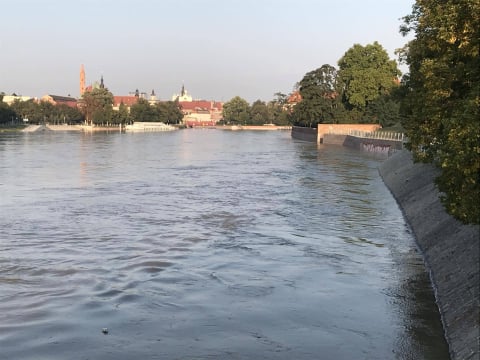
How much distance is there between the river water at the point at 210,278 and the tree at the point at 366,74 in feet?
258

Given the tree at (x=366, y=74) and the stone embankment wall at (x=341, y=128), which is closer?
the stone embankment wall at (x=341, y=128)

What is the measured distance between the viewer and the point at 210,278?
2045cm

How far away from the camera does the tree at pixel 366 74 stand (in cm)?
11594

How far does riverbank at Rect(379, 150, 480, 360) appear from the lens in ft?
44.1

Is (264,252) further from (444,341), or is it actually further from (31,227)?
(31,227)

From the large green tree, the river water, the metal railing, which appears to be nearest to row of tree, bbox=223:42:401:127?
the metal railing

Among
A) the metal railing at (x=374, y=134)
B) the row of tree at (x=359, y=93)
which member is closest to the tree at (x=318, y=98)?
the row of tree at (x=359, y=93)

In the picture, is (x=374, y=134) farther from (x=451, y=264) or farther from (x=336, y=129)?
(x=451, y=264)

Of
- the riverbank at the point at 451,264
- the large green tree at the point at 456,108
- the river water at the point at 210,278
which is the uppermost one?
the large green tree at the point at 456,108

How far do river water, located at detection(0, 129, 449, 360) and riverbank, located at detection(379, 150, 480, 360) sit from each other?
0.55 m

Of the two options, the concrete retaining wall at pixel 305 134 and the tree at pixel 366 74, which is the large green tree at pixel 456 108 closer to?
the tree at pixel 366 74

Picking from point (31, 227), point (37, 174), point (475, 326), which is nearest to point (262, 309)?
point (475, 326)

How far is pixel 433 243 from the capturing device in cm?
2280

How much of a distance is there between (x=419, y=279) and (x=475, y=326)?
740 cm
